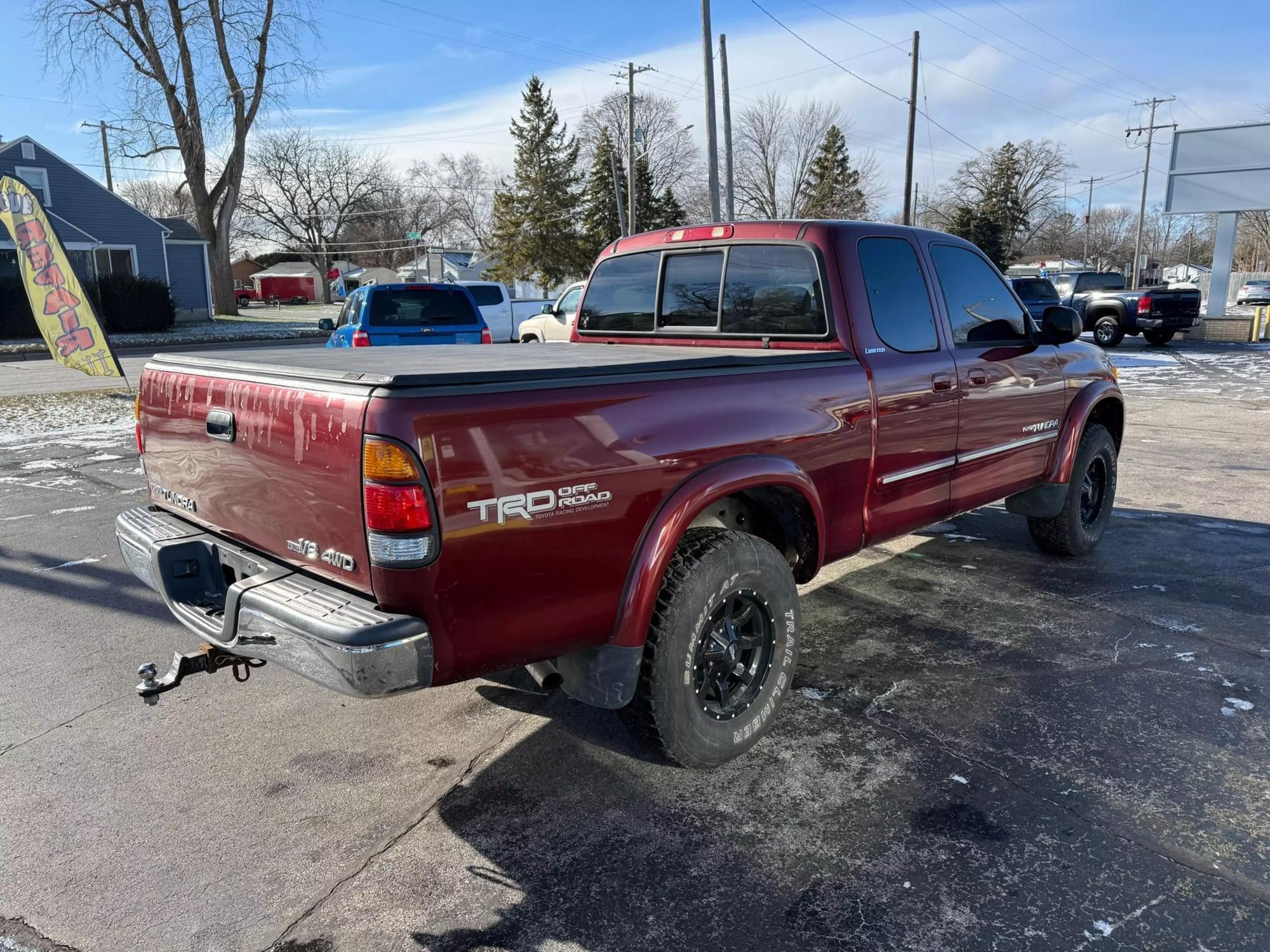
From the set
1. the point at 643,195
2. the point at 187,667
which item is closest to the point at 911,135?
the point at 643,195

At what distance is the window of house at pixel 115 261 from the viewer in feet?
122

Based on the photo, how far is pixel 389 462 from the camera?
2.34 meters

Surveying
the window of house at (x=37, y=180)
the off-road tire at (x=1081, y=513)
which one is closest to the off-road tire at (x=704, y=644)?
the off-road tire at (x=1081, y=513)

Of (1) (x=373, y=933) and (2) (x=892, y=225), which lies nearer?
(1) (x=373, y=933)

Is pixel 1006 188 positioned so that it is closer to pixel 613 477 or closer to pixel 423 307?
pixel 423 307

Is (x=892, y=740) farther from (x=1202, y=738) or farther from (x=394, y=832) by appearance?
(x=394, y=832)

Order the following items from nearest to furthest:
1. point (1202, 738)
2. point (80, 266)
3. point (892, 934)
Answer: point (892, 934)
point (1202, 738)
point (80, 266)

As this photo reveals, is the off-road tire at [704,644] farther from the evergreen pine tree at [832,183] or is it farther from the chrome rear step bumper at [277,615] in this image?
the evergreen pine tree at [832,183]

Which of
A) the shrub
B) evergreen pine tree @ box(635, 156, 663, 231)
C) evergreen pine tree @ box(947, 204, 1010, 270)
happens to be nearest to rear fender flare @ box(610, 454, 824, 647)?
the shrub

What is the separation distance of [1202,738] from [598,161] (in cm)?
5346

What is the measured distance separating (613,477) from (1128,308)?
23.5 meters

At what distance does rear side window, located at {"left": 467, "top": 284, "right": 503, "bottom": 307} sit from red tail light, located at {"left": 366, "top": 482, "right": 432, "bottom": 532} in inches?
733

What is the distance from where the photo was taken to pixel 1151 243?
109688mm

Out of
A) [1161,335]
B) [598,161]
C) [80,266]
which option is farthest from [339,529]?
[598,161]
